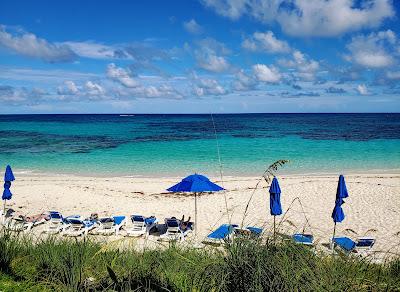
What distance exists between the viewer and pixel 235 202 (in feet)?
50.9

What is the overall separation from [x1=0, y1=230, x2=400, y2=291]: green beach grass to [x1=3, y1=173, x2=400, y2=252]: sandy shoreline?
623 centimetres

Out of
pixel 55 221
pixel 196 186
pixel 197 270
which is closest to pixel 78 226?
pixel 55 221

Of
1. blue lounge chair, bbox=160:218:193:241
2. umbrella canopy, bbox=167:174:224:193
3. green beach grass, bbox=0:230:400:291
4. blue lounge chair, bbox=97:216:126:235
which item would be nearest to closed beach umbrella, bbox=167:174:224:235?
umbrella canopy, bbox=167:174:224:193

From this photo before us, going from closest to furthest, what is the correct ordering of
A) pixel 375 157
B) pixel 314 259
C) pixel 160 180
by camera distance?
pixel 314 259, pixel 160 180, pixel 375 157

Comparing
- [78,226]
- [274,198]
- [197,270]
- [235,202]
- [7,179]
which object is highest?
[197,270]

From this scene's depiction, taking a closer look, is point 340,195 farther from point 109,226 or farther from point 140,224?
point 109,226

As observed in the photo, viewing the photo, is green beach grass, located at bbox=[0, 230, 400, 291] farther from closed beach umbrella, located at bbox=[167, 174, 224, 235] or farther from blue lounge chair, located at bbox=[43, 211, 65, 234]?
blue lounge chair, located at bbox=[43, 211, 65, 234]

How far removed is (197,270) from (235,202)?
463 inches

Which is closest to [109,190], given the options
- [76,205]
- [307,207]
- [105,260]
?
[76,205]

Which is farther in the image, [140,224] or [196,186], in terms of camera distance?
[140,224]

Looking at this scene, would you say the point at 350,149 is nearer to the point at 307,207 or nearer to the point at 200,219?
the point at 307,207

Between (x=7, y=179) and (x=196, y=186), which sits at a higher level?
(x=196, y=186)

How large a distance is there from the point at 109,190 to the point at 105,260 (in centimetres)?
1314

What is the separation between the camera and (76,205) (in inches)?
592
